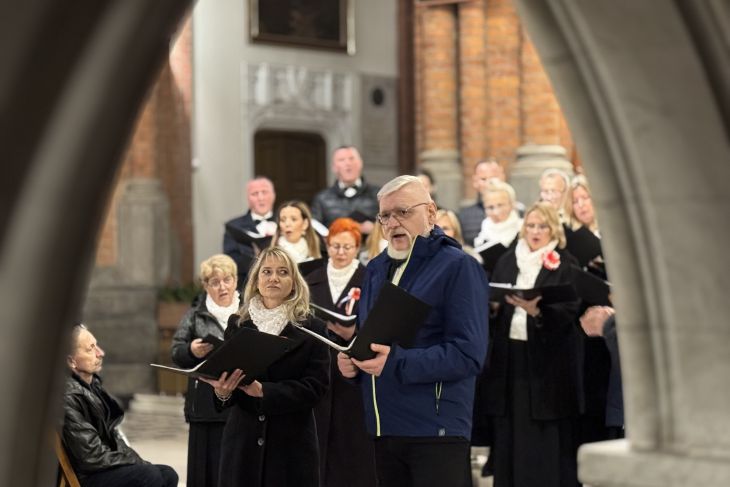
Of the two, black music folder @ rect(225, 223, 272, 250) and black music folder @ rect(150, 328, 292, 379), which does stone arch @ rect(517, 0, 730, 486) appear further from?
black music folder @ rect(225, 223, 272, 250)

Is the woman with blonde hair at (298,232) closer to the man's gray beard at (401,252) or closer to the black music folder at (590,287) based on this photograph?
the black music folder at (590,287)

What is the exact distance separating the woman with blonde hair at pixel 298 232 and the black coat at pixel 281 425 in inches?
96.3

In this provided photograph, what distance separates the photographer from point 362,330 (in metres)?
4.85

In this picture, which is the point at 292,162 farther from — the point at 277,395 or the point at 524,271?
the point at 277,395

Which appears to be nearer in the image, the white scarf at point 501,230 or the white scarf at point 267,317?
the white scarf at point 267,317

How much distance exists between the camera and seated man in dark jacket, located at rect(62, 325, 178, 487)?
6090 mm

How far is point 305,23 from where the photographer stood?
15977mm

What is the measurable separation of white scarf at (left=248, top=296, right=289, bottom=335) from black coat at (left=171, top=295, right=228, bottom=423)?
757mm

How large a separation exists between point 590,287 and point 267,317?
1667mm

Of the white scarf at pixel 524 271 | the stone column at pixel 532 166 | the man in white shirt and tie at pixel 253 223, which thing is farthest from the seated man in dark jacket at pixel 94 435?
the stone column at pixel 532 166

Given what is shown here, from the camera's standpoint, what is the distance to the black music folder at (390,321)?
15.3 ft

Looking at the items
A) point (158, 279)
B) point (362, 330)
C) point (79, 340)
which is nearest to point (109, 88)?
point (362, 330)

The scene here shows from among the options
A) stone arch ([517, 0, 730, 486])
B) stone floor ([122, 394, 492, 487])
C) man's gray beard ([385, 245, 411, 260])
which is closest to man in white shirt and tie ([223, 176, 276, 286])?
stone floor ([122, 394, 492, 487])

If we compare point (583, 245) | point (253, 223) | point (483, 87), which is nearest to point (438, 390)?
point (583, 245)
